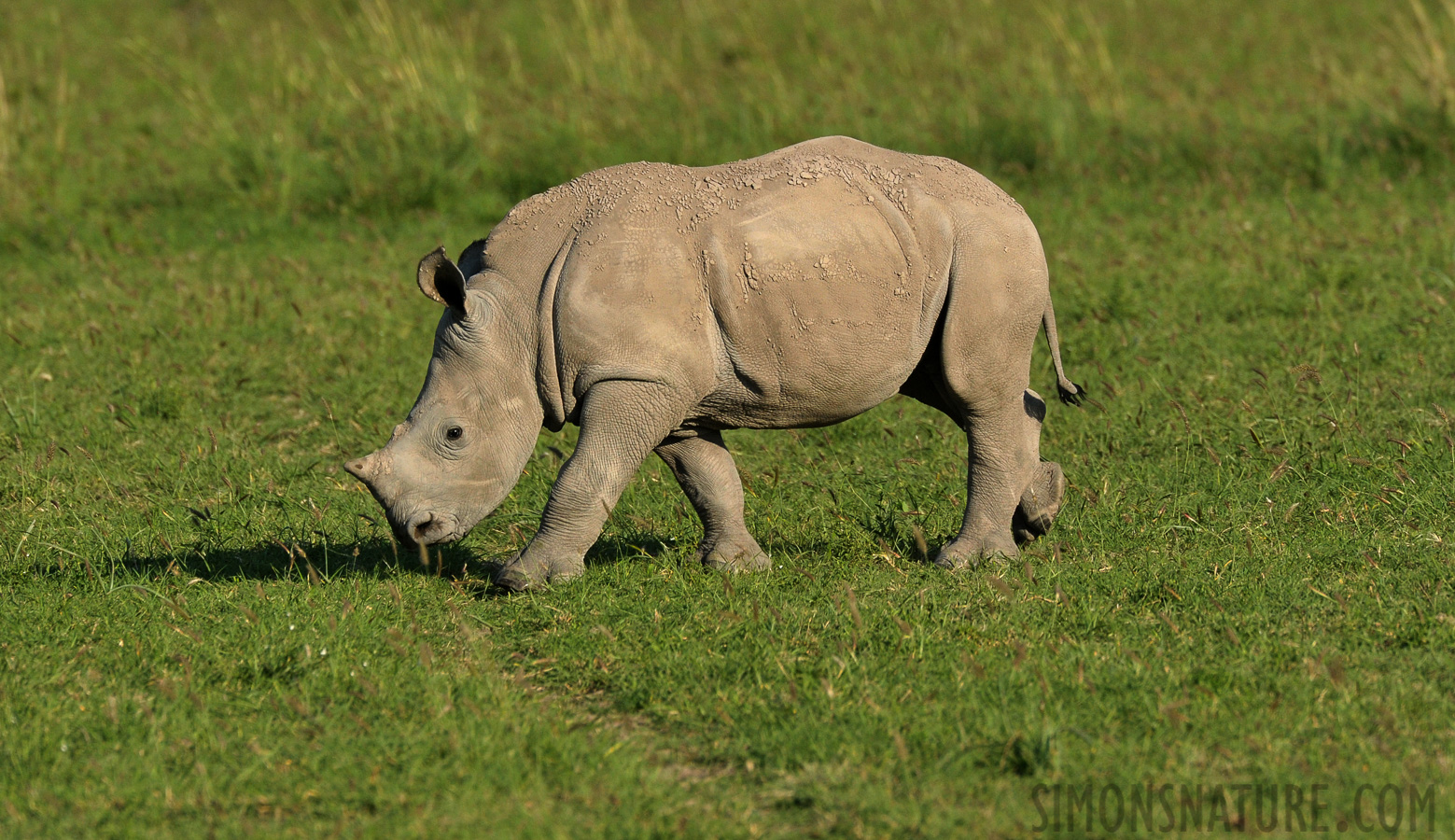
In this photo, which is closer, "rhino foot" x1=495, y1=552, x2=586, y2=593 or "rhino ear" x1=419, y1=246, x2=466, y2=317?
"rhino ear" x1=419, y1=246, x2=466, y2=317

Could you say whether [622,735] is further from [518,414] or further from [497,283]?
[497,283]

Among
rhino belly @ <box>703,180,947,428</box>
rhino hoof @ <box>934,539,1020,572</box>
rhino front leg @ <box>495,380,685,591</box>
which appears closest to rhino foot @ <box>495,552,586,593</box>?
rhino front leg @ <box>495,380,685,591</box>

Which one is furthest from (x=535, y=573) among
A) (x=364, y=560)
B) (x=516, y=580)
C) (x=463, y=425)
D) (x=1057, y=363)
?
(x=1057, y=363)

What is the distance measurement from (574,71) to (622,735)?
1014cm

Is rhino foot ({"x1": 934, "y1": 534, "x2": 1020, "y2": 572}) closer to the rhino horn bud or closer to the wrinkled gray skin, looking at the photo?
the wrinkled gray skin

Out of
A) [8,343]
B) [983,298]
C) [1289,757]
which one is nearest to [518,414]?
[983,298]

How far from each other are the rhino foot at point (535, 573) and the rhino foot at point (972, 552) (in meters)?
1.46

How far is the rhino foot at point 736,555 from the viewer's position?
A: 20.9 ft

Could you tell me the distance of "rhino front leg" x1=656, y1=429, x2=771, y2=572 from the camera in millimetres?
6402

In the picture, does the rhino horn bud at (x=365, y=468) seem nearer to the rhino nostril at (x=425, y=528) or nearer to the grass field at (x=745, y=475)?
the rhino nostril at (x=425, y=528)

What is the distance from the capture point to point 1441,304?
9305 millimetres

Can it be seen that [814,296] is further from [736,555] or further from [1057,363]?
[1057,363]

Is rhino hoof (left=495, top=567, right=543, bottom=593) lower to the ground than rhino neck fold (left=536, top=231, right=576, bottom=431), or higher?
lower

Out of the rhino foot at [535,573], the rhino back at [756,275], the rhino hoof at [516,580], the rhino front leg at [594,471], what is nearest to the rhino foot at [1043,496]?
the rhino back at [756,275]
